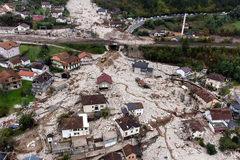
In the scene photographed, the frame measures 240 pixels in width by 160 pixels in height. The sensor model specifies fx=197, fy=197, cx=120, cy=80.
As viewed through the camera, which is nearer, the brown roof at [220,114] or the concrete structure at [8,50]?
the brown roof at [220,114]

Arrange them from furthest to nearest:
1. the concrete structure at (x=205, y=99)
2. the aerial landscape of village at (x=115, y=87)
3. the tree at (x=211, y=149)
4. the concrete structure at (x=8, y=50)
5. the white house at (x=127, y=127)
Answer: the concrete structure at (x=8, y=50), the concrete structure at (x=205, y=99), the white house at (x=127, y=127), the aerial landscape of village at (x=115, y=87), the tree at (x=211, y=149)

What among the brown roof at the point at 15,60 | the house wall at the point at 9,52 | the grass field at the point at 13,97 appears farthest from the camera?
the house wall at the point at 9,52

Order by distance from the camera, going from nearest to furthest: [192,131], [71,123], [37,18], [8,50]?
[71,123], [192,131], [8,50], [37,18]

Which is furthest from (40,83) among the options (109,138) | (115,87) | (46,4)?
(46,4)

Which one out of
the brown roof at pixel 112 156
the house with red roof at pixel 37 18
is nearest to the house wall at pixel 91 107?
the brown roof at pixel 112 156

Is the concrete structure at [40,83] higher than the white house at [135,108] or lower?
higher

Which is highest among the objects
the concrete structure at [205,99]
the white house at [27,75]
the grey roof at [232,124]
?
the white house at [27,75]

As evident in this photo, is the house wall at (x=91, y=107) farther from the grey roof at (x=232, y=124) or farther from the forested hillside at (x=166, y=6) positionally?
the forested hillside at (x=166, y=6)

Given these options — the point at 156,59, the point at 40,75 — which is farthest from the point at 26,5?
the point at 156,59

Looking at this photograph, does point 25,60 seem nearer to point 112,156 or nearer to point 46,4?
point 112,156
